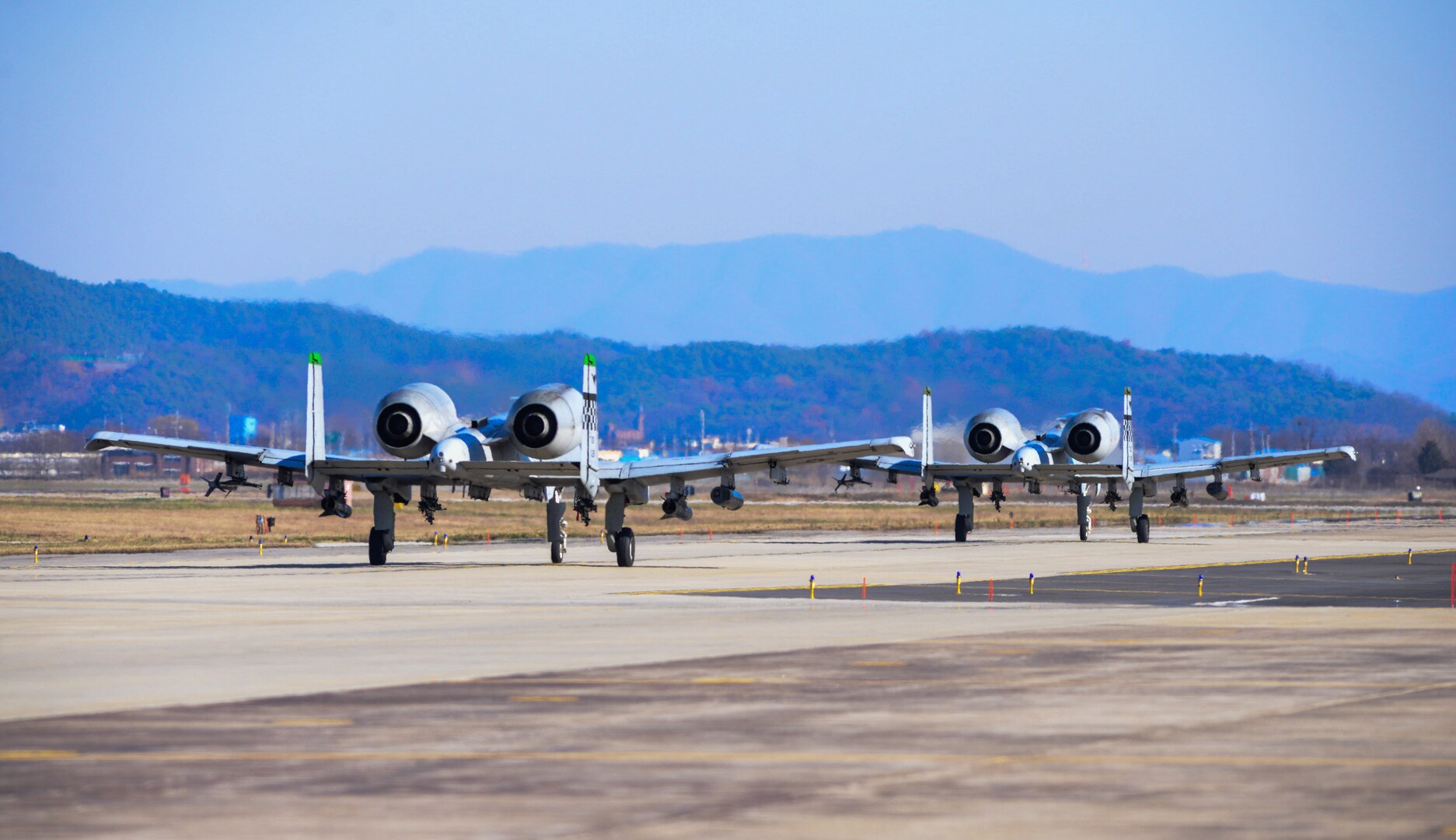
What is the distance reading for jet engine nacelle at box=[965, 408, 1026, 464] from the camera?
72562mm

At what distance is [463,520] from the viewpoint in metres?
90.3

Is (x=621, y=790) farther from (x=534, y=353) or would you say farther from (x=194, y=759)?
(x=534, y=353)

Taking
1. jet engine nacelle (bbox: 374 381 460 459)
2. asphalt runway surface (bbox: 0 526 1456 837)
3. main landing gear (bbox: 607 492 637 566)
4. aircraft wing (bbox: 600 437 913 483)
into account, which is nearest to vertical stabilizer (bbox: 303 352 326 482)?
jet engine nacelle (bbox: 374 381 460 459)

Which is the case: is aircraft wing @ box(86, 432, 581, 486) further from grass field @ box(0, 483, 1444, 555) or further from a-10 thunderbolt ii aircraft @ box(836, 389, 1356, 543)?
a-10 thunderbolt ii aircraft @ box(836, 389, 1356, 543)

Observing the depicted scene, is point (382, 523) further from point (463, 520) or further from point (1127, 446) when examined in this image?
point (463, 520)

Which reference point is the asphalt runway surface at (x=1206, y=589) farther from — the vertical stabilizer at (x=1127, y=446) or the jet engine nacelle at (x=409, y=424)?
the vertical stabilizer at (x=1127, y=446)

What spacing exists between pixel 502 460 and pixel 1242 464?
35858 mm

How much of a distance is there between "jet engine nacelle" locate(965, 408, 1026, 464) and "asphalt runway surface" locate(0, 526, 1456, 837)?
3486 cm

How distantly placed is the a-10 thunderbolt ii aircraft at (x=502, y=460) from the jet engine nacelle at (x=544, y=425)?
29mm

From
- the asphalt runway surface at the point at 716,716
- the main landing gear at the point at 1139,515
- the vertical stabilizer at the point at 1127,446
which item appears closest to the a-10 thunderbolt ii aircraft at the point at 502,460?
the asphalt runway surface at the point at 716,716

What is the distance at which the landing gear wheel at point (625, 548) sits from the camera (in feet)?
160

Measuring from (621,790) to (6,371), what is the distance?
652ft

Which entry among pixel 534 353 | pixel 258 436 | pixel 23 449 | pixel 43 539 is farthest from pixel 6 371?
pixel 43 539

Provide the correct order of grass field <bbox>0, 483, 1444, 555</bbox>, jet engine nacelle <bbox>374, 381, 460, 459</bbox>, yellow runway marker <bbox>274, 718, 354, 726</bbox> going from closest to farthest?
yellow runway marker <bbox>274, 718, 354, 726</bbox> < jet engine nacelle <bbox>374, 381, 460, 459</bbox> < grass field <bbox>0, 483, 1444, 555</bbox>
